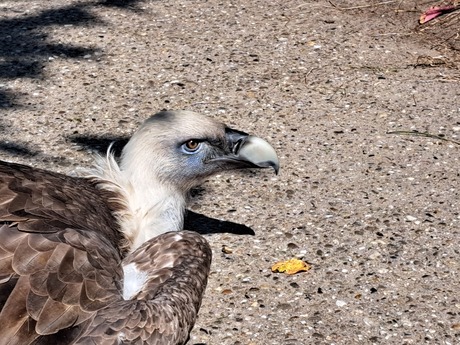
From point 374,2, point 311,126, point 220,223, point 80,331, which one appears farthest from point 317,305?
point 374,2

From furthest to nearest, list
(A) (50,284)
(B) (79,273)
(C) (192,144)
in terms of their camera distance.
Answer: (C) (192,144)
(B) (79,273)
(A) (50,284)

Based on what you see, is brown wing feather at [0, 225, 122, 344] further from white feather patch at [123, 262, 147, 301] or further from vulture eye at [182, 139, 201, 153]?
vulture eye at [182, 139, 201, 153]

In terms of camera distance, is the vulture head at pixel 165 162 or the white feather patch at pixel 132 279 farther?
the vulture head at pixel 165 162

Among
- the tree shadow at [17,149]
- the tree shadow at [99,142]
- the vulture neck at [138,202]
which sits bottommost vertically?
the tree shadow at [17,149]

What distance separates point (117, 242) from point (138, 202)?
0.30 m

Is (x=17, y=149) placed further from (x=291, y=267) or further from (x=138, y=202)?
(x=291, y=267)

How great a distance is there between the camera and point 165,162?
4.90 m

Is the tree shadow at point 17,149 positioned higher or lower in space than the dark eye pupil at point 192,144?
lower

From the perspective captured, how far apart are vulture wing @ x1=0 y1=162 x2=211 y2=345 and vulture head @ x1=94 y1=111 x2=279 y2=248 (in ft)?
0.65

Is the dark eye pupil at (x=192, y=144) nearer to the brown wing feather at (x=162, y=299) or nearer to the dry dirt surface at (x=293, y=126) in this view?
the brown wing feather at (x=162, y=299)

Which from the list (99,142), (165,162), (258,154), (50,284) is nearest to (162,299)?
(50,284)

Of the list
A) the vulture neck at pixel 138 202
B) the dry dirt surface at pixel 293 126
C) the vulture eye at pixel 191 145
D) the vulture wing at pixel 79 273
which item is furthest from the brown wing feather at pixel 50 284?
the vulture eye at pixel 191 145

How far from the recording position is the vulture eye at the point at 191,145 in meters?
4.93

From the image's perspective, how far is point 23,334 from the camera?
357 centimetres
